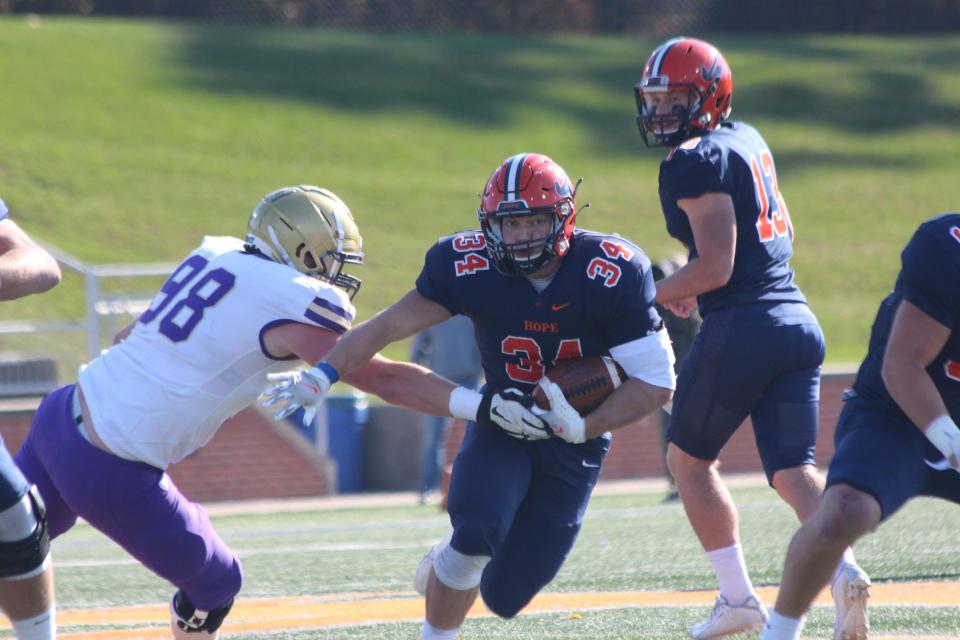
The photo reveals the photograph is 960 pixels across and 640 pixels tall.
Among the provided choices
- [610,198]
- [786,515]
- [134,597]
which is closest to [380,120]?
[610,198]

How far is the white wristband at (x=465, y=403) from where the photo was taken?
4164 millimetres

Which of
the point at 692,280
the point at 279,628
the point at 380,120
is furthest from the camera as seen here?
the point at 380,120

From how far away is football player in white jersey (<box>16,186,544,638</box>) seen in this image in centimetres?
390

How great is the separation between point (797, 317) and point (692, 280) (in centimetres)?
40

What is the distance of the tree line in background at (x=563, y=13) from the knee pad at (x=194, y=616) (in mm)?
18824

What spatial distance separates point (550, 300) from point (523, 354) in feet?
0.65

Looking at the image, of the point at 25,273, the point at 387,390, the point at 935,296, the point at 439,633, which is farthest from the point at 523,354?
the point at 25,273

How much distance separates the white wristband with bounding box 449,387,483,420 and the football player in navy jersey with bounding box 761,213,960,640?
38.8 inches

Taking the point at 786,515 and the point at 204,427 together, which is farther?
the point at 786,515

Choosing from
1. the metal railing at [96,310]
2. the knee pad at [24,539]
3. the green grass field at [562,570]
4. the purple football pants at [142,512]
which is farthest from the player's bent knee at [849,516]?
the metal railing at [96,310]

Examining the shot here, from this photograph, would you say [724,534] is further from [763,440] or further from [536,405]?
[536,405]

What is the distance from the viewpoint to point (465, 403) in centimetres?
418

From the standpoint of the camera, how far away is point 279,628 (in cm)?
503

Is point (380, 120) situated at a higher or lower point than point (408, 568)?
lower
